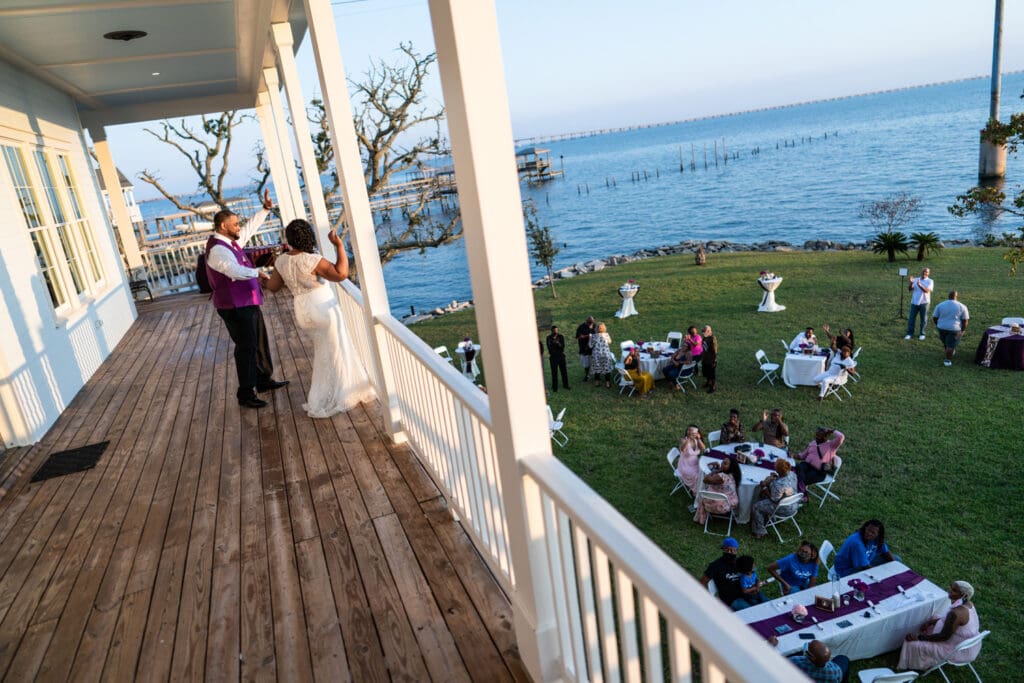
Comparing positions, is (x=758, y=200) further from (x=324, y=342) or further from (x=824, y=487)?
(x=324, y=342)

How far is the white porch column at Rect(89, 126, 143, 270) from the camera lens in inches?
458

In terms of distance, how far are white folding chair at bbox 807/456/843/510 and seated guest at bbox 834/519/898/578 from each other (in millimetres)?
1563

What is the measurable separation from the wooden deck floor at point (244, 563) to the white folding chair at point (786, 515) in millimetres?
4301

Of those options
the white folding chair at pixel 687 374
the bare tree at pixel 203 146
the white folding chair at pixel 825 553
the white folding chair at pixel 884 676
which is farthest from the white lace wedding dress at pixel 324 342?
the bare tree at pixel 203 146

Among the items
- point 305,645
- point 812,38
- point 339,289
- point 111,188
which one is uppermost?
point 812,38

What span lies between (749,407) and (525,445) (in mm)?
8664

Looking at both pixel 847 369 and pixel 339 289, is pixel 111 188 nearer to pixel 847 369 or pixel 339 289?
pixel 339 289

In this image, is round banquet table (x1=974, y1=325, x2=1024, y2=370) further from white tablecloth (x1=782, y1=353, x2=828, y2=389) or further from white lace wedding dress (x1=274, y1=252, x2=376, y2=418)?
white lace wedding dress (x1=274, y1=252, x2=376, y2=418)

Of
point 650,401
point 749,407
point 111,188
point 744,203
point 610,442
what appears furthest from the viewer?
point 744,203

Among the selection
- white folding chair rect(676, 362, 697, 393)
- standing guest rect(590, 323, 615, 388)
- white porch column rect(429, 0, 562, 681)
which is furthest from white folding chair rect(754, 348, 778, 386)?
white porch column rect(429, 0, 562, 681)

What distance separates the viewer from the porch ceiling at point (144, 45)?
186 inches

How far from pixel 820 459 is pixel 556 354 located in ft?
15.4

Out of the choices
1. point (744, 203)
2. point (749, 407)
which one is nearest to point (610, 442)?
point (749, 407)

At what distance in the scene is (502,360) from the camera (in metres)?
1.72
